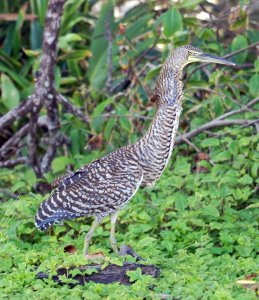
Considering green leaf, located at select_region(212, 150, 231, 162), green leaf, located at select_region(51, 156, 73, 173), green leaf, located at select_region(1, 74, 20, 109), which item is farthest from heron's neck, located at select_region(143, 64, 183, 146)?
green leaf, located at select_region(1, 74, 20, 109)

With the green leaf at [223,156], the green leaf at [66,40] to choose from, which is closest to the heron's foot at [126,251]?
the green leaf at [223,156]

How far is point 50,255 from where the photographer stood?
680 cm

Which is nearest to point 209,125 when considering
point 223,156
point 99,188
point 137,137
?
point 223,156

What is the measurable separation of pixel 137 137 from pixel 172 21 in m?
1.35

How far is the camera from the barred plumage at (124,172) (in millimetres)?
7031

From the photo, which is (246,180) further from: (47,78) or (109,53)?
(109,53)

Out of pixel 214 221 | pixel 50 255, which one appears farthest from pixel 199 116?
pixel 50 255

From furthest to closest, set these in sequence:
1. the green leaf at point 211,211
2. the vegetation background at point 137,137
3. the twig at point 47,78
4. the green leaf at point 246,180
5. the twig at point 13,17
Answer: the twig at point 13,17 → the twig at point 47,78 → the green leaf at point 246,180 → the green leaf at point 211,211 → the vegetation background at point 137,137

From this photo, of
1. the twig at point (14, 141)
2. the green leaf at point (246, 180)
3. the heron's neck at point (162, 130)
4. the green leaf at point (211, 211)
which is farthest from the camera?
the twig at point (14, 141)

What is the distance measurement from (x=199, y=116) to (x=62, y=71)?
245 centimetres

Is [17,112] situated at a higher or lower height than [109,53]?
lower

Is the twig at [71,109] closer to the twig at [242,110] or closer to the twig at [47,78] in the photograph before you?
the twig at [47,78]

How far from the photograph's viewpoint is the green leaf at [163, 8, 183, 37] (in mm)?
8781

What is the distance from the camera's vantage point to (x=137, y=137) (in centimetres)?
946
